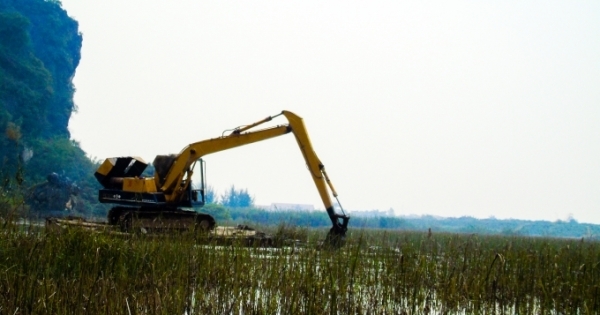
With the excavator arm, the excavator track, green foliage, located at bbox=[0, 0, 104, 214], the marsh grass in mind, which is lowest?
the marsh grass

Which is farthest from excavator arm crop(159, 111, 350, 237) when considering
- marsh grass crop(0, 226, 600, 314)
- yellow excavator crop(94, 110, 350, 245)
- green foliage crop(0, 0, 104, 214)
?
green foliage crop(0, 0, 104, 214)

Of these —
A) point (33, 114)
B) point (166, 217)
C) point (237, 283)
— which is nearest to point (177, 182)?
point (166, 217)

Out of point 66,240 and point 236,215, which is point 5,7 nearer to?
point 236,215

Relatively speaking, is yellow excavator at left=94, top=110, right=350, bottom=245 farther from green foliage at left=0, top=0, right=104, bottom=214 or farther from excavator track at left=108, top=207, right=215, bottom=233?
green foliage at left=0, top=0, right=104, bottom=214

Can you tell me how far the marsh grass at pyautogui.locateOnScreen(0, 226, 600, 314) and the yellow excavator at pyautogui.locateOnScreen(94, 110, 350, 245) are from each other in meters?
6.81

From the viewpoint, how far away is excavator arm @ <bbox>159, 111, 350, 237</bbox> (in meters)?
17.3

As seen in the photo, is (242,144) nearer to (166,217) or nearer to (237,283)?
(166,217)

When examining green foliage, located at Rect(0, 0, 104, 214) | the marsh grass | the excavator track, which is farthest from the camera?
green foliage, located at Rect(0, 0, 104, 214)

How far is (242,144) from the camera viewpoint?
58.6 feet

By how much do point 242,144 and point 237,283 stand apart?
9938 mm

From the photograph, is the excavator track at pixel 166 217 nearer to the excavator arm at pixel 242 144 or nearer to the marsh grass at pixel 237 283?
the excavator arm at pixel 242 144

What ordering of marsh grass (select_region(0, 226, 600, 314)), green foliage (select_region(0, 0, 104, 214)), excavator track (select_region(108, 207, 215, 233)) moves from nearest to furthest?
marsh grass (select_region(0, 226, 600, 314))
excavator track (select_region(108, 207, 215, 233))
green foliage (select_region(0, 0, 104, 214))

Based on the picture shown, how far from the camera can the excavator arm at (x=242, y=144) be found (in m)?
17.3

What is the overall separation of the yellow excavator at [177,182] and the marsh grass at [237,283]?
6815 millimetres
